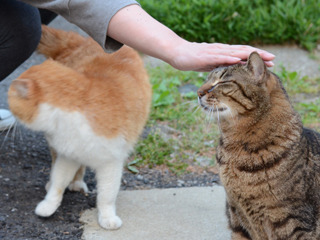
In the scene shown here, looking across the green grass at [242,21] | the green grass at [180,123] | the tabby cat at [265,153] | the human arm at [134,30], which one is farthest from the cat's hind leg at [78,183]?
the green grass at [242,21]

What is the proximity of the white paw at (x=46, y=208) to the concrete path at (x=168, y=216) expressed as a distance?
19cm

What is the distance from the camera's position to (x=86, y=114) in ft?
8.09

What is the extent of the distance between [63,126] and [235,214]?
97 cm

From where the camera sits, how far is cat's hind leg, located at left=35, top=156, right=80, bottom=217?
2.67 metres

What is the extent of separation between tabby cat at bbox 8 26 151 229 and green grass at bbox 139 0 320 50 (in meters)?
2.60

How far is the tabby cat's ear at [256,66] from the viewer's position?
1.96m

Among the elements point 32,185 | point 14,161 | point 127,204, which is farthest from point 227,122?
point 14,161

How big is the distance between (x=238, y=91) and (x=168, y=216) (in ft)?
3.44

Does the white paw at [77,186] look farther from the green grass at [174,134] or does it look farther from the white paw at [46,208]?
the green grass at [174,134]

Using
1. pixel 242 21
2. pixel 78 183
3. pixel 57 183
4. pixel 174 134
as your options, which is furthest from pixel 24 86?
pixel 242 21

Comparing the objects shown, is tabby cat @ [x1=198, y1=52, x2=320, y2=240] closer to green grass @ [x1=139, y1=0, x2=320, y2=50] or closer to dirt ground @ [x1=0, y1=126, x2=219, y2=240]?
dirt ground @ [x1=0, y1=126, x2=219, y2=240]

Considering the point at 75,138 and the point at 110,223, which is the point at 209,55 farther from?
the point at 110,223

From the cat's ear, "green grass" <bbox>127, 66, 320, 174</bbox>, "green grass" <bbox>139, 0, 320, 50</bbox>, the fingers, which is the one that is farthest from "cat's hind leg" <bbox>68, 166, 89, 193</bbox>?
"green grass" <bbox>139, 0, 320, 50</bbox>

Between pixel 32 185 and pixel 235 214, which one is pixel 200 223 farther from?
pixel 32 185
